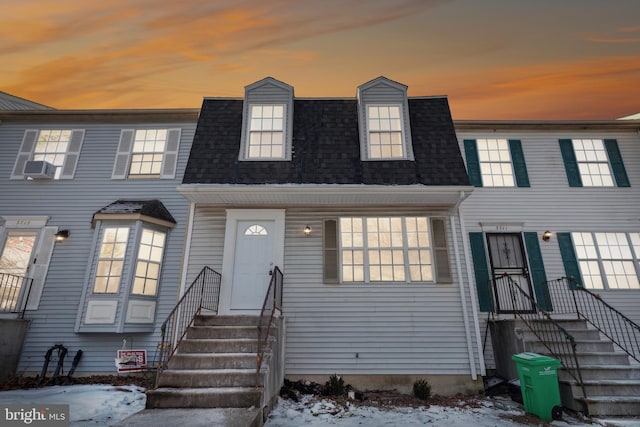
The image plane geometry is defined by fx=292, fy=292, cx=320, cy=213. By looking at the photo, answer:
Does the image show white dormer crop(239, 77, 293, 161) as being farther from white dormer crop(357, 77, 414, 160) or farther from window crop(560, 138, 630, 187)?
window crop(560, 138, 630, 187)

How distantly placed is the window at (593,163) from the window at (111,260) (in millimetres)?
11685

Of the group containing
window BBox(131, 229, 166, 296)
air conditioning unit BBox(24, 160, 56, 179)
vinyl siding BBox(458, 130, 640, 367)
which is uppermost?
air conditioning unit BBox(24, 160, 56, 179)

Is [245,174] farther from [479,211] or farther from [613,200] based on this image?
[613,200]

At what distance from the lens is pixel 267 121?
745 cm

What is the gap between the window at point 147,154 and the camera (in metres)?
7.85

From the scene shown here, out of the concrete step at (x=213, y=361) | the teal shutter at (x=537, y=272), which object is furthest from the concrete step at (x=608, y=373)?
the concrete step at (x=213, y=361)

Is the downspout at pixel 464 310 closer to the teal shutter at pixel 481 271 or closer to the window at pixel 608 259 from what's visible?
the teal shutter at pixel 481 271

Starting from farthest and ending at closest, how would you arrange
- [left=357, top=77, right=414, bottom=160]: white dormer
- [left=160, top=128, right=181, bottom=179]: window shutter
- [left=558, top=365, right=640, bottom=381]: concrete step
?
[left=160, top=128, right=181, bottom=179]: window shutter → [left=357, top=77, right=414, bottom=160]: white dormer → [left=558, top=365, right=640, bottom=381]: concrete step

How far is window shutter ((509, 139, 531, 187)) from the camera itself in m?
7.97

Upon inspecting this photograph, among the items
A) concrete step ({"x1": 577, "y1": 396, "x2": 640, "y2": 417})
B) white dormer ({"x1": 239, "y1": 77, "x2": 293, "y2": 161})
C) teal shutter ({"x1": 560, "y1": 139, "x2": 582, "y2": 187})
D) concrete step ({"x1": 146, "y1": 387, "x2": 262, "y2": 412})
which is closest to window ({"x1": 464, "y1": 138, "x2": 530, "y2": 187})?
teal shutter ({"x1": 560, "y1": 139, "x2": 582, "y2": 187})

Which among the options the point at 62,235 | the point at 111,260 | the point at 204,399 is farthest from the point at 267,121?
the point at 204,399

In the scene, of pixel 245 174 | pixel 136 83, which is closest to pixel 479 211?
pixel 245 174

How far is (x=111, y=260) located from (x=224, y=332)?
381 centimetres

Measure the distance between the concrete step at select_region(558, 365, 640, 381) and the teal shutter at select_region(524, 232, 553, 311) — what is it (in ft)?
6.81
